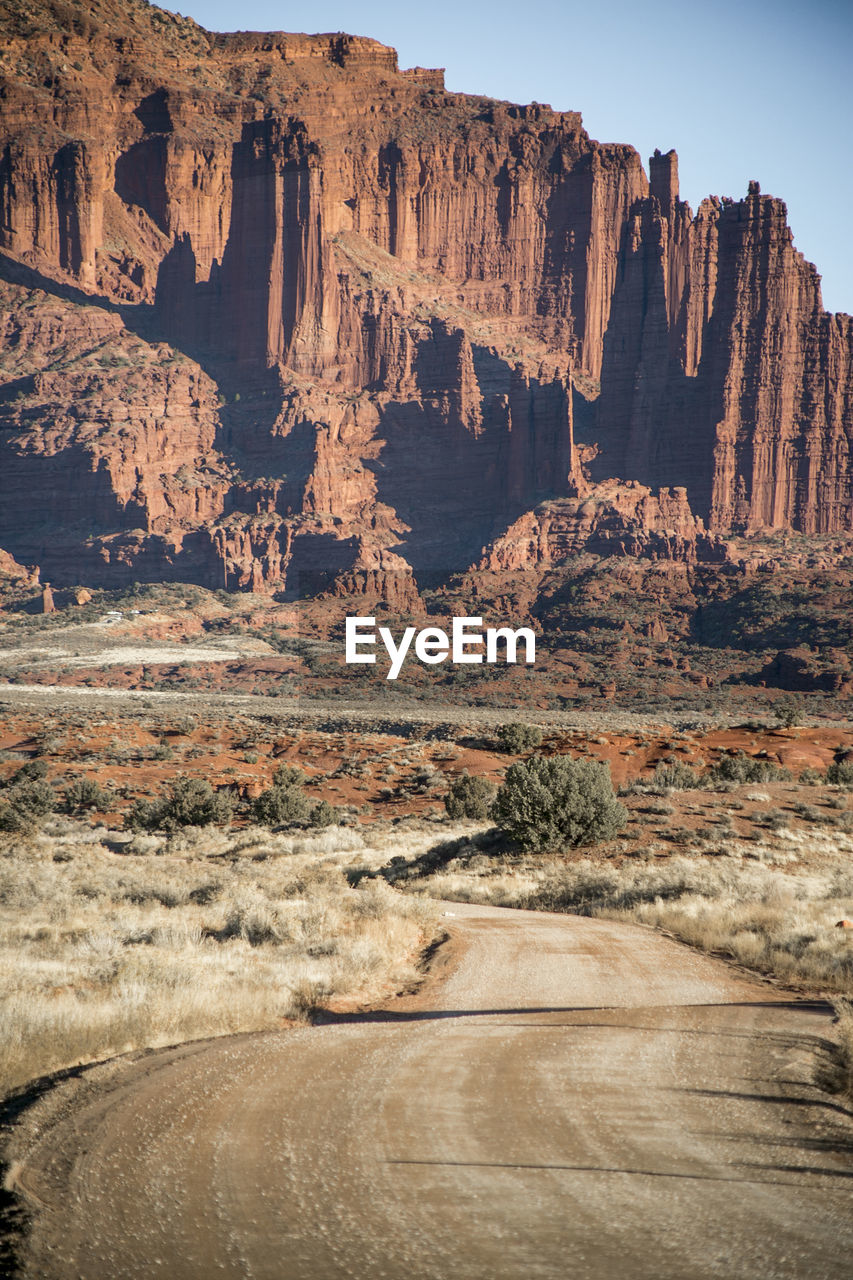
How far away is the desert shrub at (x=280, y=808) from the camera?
93.4 feet

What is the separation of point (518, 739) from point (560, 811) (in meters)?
20.7

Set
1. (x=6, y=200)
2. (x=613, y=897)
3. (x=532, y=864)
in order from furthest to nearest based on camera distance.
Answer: (x=6, y=200) → (x=532, y=864) → (x=613, y=897)

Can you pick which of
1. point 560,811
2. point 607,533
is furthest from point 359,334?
point 560,811

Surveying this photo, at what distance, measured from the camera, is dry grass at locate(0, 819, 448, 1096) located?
8.06m

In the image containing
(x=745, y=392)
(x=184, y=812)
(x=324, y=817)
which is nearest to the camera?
(x=324, y=817)

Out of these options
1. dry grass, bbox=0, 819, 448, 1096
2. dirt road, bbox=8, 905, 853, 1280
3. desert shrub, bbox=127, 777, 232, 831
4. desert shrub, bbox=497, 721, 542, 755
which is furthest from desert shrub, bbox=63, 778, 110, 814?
dirt road, bbox=8, 905, 853, 1280

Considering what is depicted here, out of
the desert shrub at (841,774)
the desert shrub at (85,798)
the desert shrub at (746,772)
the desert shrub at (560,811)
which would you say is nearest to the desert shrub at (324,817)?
the desert shrub at (85,798)

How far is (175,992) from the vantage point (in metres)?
9.00

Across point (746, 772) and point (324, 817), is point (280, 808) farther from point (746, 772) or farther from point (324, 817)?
point (746, 772)

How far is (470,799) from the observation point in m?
28.6

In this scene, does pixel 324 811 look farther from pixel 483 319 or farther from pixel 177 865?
pixel 483 319

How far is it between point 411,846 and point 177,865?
5434mm

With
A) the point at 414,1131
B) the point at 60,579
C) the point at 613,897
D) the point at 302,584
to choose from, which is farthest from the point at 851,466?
the point at 414,1131

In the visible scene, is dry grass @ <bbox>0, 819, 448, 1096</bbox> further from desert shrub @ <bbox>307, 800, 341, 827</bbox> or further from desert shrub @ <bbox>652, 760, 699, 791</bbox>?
desert shrub @ <bbox>652, 760, 699, 791</bbox>
